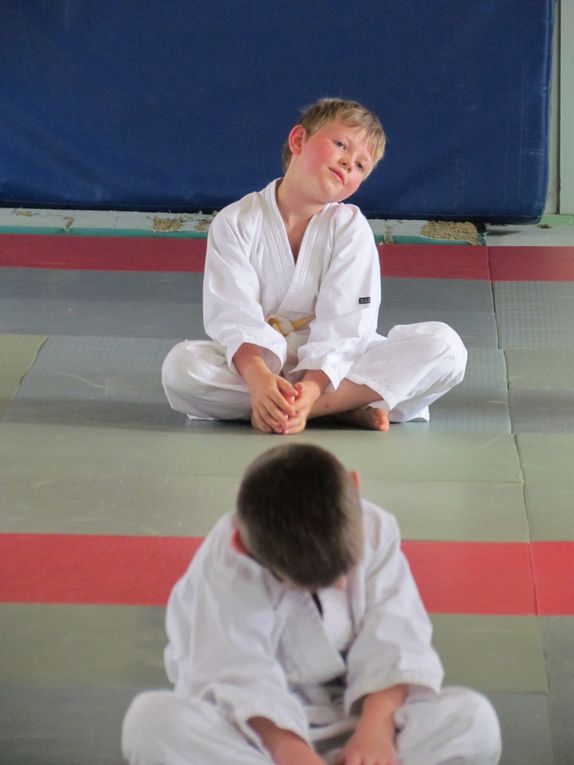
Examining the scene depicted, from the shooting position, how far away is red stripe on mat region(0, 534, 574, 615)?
2846mm

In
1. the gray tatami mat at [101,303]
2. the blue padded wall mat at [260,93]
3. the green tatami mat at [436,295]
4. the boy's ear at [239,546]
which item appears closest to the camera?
the boy's ear at [239,546]

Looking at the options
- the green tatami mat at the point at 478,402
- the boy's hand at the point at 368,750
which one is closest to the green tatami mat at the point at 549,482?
the green tatami mat at the point at 478,402

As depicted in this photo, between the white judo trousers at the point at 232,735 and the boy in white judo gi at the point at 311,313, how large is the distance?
5.47 feet

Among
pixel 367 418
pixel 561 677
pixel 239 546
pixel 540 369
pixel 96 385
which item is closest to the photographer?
pixel 239 546

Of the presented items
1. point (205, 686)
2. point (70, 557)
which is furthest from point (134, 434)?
point (205, 686)

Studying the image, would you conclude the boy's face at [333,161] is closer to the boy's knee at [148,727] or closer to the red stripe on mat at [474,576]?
the red stripe on mat at [474,576]

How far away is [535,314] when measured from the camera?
4.91 metres

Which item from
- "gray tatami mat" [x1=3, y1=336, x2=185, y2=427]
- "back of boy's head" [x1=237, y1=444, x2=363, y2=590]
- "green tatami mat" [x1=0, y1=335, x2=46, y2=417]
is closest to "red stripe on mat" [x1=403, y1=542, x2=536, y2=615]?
"back of boy's head" [x1=237, y1=444, x2=363, y2=590]

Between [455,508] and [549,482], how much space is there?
1.03 feet

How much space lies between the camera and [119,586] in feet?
9.54

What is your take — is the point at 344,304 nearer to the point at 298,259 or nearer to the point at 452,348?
the point at 298,259

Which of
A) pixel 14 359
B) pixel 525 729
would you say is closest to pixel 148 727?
pixel 525 729

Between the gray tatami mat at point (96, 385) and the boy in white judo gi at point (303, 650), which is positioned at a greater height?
the boy in white judo gi at point (303, 650)

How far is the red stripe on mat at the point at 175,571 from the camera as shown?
9.34 ft
